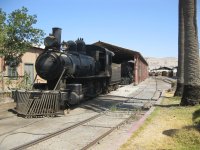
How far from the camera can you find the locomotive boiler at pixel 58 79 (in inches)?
550

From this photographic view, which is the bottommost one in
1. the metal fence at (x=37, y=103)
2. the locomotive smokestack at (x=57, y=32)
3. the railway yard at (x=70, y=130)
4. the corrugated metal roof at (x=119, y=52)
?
the railway yard at (x=70, y=130)

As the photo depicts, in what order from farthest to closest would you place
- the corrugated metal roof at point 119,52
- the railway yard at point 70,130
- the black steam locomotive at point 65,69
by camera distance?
1. the corrugated metal roof at point 119,52
2. the black steam locomotive at point 65,69
3. the railway yard at point 70,130

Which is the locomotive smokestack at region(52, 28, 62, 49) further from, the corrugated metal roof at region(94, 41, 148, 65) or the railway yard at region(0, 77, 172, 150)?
the corrugated metal roof at region(94, 41, 148, 65)

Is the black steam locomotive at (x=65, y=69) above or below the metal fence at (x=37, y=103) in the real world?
above

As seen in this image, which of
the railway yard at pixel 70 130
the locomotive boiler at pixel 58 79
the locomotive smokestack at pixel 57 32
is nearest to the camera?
the railway yard at pixel 70 130

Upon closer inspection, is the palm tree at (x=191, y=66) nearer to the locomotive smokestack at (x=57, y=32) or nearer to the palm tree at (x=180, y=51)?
the palm tree at (x=180, y=51)

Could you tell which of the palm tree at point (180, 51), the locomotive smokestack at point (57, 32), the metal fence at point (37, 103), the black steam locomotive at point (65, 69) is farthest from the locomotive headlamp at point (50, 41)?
the palm tree at point (180, 51)

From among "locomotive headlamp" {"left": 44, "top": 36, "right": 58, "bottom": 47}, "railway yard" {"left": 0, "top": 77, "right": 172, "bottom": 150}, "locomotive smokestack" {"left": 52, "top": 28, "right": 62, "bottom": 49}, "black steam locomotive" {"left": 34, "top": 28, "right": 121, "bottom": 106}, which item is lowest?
"railway yard" {"left": 0, "top": 77, "right": 172, "bottom": 150}

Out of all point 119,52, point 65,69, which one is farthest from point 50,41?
point 119,52

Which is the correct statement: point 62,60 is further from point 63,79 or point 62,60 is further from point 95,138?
point 95,138

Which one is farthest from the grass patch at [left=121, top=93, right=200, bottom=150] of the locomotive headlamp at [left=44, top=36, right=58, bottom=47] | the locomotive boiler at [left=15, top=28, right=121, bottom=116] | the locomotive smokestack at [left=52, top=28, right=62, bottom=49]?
the locomotive smokestack at [left=52, top=28, right=62, bottom=49]

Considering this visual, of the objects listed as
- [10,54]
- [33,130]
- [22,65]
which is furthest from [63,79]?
[22,65]

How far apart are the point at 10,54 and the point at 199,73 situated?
12.7 metres

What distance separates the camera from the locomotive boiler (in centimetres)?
1398
